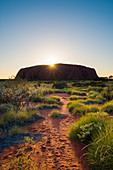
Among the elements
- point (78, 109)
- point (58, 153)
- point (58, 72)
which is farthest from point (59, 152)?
point (58, 72)

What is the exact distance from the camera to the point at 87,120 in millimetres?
3863

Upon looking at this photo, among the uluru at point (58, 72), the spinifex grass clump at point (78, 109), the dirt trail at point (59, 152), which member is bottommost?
the dirt trail at point (59, 152)

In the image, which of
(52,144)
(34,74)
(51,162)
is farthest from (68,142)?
(34,74)

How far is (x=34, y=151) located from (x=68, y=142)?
1040mm

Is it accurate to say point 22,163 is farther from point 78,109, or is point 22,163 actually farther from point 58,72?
point 58,72

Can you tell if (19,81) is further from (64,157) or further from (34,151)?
(64,157)

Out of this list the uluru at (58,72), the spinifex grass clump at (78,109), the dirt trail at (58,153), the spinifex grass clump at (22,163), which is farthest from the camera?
the uluru at (58,72)

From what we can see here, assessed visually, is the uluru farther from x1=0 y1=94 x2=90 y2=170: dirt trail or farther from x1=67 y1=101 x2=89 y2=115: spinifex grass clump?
x1=0 y1=94 x2=90 y2=170: dirt trail

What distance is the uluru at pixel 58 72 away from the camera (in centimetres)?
9500

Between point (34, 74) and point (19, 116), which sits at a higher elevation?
point (34, 74)

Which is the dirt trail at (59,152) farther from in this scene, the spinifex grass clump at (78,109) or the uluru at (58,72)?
the uluru at (58,72)

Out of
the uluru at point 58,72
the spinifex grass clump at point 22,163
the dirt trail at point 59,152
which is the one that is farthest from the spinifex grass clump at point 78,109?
the uluru at point 58,72

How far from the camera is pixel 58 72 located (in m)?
97.6

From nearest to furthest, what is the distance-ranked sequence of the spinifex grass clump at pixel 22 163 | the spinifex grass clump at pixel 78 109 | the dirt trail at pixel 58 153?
the spinifex grass clump at pixel 22 163 → the dirt trail at pixel 58 153 → the spinifex grass clump at pixel 78 109
